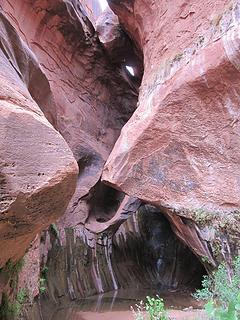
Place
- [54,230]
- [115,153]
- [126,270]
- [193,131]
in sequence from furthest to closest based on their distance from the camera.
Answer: [126,270]
[54,230]
[115,153]
[193,131]

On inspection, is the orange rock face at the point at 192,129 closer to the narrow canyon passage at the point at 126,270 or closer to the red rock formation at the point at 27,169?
the narrow canyon passage at the point at 126,270

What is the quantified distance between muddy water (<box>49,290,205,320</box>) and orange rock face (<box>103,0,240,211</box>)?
2225 millimetres

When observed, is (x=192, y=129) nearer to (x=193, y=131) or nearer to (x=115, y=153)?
(x=193, y=131)

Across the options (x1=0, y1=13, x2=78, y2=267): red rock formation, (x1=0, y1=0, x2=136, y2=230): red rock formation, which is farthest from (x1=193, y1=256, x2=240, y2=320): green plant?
(x1=0, y1=0, x2=136, y2=230): red rock formation

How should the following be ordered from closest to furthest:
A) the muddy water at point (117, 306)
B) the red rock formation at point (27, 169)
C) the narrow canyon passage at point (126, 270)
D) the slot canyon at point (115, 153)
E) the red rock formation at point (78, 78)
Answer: the red rock formation at point (27, 169), the slot canyon at point (115, 153), the muddy water at point (117, 306), the narrow canyon passage at point (126, 270), the red rock formation at point (78, 78)

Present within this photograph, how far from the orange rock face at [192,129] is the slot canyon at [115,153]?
2cm

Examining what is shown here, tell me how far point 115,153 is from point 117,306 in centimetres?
354

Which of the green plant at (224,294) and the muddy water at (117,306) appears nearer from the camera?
the green plant at (224,294)

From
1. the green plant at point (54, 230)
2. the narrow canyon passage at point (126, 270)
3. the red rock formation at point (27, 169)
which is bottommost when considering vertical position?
the narrow canyon passage at point (126, 270)

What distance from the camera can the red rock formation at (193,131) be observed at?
6.79m

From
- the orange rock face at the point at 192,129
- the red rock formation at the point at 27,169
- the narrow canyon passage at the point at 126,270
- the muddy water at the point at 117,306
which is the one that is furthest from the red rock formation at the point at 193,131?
the red rock formation at the point at 27,169

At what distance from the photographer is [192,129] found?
7.19 m

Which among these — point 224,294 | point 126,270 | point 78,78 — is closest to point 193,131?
point 224,294

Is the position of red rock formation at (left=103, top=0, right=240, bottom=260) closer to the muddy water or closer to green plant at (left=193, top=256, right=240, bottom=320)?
green plant at (left=193, top=256, right=240, bottom=320)
